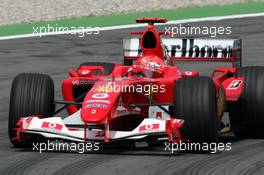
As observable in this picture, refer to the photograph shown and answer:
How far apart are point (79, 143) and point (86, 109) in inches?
39.7

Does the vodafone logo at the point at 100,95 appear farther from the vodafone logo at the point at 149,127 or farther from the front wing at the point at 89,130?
the vodafone logo at the point at 149,127

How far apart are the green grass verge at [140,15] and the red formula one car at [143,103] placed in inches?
548

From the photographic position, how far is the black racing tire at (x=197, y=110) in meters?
12.3

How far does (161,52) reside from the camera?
46.5 feet

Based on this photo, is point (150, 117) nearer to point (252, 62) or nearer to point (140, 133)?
point (140, 133)

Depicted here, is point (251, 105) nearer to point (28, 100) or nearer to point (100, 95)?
point (100, 95)

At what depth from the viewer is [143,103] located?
13211 millimetres

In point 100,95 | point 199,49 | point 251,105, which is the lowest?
point 251,105

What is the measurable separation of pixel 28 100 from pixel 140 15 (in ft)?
57.8

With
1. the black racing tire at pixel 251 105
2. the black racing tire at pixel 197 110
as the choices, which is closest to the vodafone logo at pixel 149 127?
the black racing tire at pixel 197 110

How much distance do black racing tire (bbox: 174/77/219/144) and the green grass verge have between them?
51.9 ft

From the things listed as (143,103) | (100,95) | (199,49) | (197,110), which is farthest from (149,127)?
(199,49)

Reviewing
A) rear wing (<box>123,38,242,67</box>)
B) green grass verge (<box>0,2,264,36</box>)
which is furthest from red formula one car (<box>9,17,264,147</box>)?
green grass verge (<box>0,2,264,36</box>)

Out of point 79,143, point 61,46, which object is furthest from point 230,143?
point 61,46
